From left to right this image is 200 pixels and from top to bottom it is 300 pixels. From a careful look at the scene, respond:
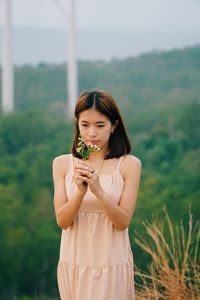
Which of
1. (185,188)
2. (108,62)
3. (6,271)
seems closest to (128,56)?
(108,62)

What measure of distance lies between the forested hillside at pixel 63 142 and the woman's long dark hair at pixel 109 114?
24.1 m

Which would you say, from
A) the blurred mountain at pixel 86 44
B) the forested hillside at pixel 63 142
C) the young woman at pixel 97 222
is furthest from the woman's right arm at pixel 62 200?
the blurred mountain at pixel 86 44

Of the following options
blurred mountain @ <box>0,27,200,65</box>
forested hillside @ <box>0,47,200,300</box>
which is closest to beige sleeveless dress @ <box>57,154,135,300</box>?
forested hillside @ <box>0,47,200,300</box>

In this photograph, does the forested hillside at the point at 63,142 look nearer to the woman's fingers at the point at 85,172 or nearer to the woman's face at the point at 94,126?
the woman's face at the point at 94,126

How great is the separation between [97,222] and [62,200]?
139 mm

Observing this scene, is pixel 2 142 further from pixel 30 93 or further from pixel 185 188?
pixel 185 188

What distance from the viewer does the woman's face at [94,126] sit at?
2436 mm

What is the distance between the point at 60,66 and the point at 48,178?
40.8ft

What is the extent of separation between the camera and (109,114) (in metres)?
2.47

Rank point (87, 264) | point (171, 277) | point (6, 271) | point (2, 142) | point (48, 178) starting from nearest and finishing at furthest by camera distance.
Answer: point (87, 264) < point (171, 277) < point (6, 271) < point (48, 178) < point (2, 142)

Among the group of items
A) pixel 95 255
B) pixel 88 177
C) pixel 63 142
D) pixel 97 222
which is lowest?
pixel 63 142

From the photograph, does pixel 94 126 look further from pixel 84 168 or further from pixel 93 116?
pixel 84 168

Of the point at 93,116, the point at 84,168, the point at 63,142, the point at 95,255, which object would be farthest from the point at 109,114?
the point at 63,142

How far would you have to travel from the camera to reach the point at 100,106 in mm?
2447
